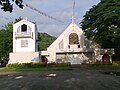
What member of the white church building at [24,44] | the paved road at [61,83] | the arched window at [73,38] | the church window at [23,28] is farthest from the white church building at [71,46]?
the paved road at [61,83]

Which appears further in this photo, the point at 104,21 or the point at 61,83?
the point at 104,21

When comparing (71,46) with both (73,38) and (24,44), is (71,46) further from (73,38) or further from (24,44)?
(24,44)

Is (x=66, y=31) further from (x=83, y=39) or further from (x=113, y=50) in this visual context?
(x=113, y=50)

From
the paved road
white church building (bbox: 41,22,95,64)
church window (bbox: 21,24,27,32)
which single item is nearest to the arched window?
white church building (bbox: 41,22,95,64)

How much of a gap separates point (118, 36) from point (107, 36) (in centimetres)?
311

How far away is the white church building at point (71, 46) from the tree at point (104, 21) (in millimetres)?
7034

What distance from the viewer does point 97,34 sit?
5844cm

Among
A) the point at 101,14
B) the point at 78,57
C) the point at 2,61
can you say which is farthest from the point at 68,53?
the point at 2,61

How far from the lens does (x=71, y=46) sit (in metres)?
68.6

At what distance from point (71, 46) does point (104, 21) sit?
14782 mm

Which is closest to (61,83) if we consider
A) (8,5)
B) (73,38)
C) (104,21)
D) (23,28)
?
(8,5)

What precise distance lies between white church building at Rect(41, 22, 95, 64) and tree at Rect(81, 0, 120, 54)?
703cm

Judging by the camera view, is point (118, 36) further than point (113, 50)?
No

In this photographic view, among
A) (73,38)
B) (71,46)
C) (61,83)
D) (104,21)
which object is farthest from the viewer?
(71,46)
